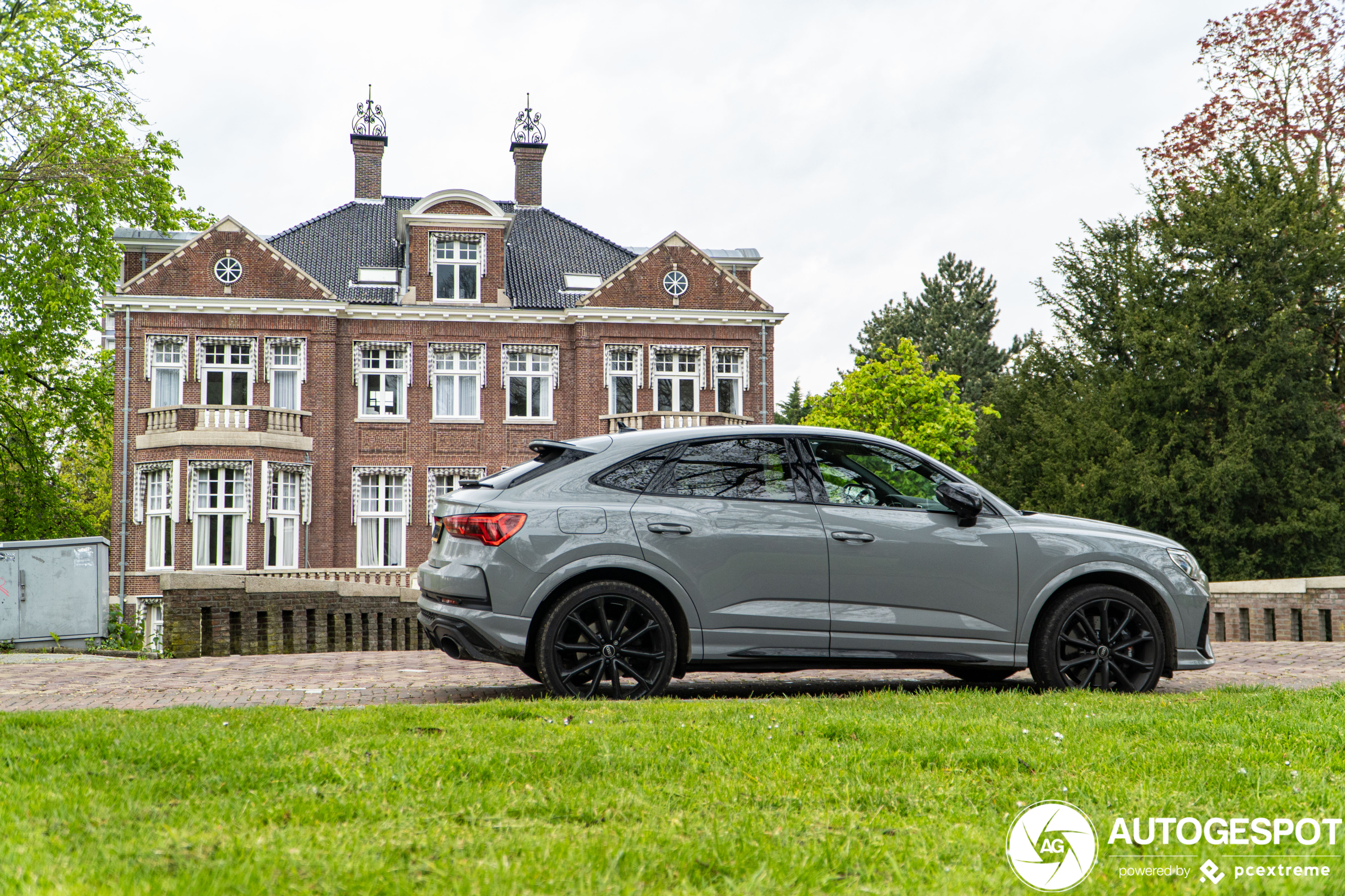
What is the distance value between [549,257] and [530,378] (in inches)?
177

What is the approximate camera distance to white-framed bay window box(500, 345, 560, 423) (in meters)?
31.4

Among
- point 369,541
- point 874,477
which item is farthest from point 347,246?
point 874,477

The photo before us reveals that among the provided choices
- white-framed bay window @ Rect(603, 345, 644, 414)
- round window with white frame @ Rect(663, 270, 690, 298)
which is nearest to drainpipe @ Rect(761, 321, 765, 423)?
round window with white frame @ Rect(663, 270, 690, 298)

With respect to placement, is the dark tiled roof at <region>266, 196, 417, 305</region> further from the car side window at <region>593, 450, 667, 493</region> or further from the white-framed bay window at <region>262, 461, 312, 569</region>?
the car side window at <region>593, 450, 667, 493</region>

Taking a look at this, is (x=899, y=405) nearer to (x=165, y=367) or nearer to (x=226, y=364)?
(x=226, y=364)

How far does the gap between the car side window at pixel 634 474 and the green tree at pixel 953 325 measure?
51.3 meters

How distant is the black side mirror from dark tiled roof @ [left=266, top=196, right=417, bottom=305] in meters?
26.0

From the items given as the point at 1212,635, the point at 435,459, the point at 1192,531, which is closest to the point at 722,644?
the point at 1212,635

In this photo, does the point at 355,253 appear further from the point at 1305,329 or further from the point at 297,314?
the point at 1305,329

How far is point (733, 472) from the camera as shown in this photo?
23.0 ft

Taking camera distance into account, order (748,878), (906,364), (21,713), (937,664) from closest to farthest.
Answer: (748,878), (21,713), (937,664), (906,364)

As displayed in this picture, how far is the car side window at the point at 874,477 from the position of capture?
7.12m

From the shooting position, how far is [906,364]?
121ft

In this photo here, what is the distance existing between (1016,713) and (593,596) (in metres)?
2.36
